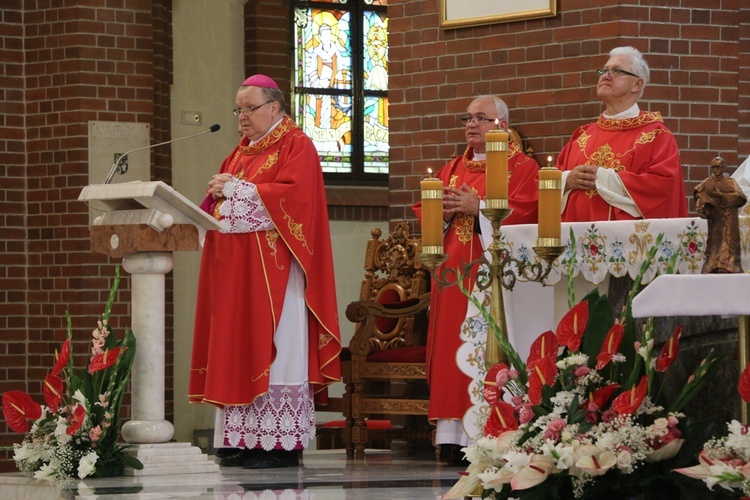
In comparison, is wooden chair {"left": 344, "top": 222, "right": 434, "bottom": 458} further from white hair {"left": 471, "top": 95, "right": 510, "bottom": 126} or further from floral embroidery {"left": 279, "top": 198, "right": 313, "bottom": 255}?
white hair {"left": 471, "top": 95, "right": 510, "bottom": 126}

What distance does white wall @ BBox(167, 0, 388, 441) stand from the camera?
11.5 meters

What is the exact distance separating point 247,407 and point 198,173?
454 centimetres

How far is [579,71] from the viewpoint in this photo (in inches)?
314

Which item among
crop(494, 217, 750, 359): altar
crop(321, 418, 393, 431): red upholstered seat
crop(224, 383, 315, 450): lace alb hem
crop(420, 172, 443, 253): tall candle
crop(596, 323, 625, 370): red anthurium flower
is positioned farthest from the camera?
crop(321, 418, 393, 431): red upholstered seat

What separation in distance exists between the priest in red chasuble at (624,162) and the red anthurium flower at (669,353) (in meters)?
2.29

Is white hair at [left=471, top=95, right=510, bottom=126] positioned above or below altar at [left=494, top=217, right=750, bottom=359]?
above

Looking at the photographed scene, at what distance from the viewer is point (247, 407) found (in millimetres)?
7434

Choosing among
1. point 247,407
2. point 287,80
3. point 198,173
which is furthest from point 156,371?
point 287,80

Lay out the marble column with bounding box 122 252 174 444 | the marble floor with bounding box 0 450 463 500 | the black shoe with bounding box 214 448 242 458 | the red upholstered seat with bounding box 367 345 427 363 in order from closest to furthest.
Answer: the marble floor with bounding box 0 450 463 500 → the marble column with bounding box 122 252 174 444 → the black shoe with bounding box 214 448 242 458 → the red upholstered seat with bounding box 367 345 427 363

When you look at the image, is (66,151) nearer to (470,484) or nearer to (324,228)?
(324,228)

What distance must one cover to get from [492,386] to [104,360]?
8.51ft

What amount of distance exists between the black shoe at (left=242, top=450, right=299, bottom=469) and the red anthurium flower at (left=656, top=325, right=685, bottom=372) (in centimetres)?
347

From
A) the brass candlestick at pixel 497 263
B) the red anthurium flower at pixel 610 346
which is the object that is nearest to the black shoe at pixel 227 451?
the brass candlestick at pixel 497 263

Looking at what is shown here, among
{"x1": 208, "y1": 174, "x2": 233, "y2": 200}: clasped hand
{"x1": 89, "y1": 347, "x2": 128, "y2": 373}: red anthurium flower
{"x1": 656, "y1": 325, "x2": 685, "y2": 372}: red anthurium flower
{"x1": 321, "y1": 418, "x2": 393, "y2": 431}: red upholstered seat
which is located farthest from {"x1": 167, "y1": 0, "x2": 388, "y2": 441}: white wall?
{"x1": 656, "y1": 325, "x2": 685, "y2": 372}: red anthurium flower
